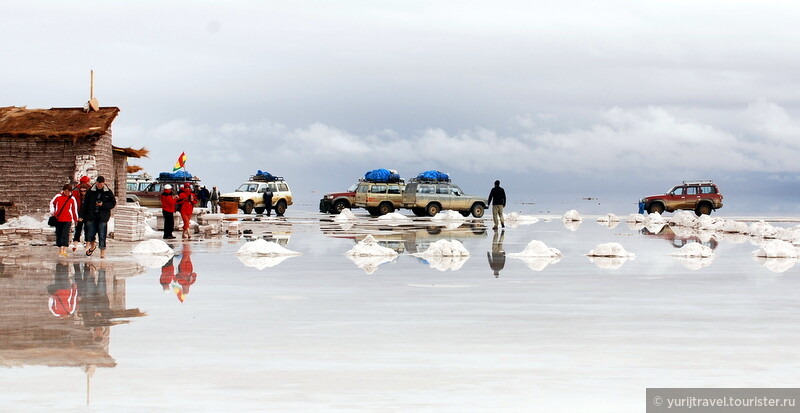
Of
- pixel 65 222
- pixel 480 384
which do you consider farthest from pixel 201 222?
pixel 480 384

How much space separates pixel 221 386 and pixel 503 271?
12.7m

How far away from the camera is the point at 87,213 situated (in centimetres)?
2280

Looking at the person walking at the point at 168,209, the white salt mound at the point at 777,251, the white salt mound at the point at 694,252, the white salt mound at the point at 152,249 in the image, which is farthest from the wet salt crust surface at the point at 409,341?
the person walking at the point at 168,209

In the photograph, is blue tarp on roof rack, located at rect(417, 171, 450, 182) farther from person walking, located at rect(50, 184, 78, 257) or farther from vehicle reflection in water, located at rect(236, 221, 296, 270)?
person walking, located at rect(50, 184, 78, 257)

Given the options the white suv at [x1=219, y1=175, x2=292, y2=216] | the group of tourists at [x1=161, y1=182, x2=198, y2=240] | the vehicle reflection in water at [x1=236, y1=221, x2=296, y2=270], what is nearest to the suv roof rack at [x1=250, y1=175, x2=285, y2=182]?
the white suv at [x1=219, y1=175, x2=292, y2=216]

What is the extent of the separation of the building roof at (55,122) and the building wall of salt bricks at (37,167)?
280 mm

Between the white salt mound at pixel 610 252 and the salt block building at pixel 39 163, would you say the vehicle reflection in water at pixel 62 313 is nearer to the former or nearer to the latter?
the salt block building at pixel 39 163

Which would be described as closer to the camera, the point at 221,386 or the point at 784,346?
the point at 221,386

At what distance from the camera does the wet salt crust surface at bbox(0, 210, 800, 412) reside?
8.37 m

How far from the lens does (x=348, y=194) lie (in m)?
62.8

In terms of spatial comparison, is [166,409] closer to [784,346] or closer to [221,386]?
[221,386]

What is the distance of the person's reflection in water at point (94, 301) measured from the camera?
12341 mm

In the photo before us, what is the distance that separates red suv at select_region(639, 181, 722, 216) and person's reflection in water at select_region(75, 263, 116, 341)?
153 ft

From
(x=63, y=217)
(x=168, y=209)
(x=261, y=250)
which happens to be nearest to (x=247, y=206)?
(x=168, y=209)
